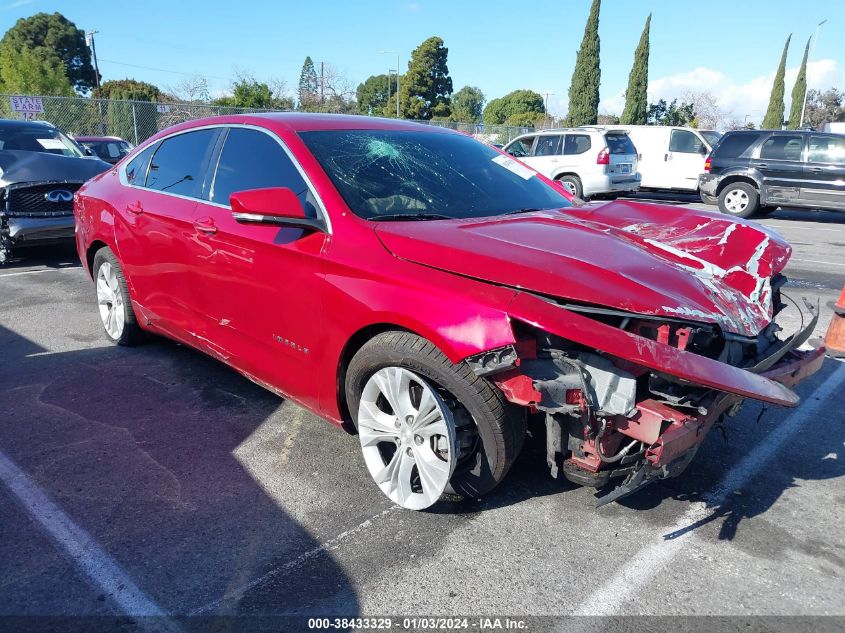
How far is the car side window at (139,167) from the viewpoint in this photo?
4.59m

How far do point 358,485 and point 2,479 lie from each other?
1.74 metres

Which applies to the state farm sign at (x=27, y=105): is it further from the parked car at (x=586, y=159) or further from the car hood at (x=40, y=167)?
the parked car at (x=586, y=159)

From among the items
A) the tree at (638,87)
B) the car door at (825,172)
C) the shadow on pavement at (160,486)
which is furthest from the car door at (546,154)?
the tree at (638,87)

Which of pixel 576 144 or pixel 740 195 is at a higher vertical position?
pixel 576 144

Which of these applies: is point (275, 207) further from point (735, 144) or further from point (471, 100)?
point (471, 100)

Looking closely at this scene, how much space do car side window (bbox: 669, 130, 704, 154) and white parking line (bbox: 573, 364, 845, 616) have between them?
14.9m

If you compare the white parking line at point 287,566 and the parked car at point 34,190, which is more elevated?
the parked car at point 34,190

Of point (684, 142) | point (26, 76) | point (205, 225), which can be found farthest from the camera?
point (26, 76)

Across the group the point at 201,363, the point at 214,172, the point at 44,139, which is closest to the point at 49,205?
the point at 44,139

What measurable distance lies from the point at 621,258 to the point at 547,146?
13642 mm

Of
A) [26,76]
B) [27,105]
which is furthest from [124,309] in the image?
[26,76]

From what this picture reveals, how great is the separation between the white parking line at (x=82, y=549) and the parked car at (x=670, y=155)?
16.6 metres

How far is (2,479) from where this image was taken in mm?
3186

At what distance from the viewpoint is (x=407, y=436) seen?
2.85 metres
